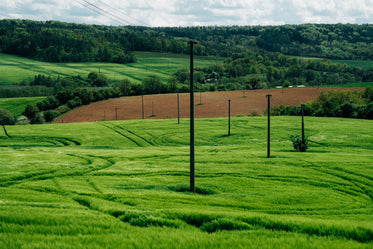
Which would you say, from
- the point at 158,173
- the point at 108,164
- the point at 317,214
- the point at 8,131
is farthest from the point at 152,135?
the point at 317,214

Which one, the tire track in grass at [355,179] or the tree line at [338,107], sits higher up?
the tree line at [338,107]

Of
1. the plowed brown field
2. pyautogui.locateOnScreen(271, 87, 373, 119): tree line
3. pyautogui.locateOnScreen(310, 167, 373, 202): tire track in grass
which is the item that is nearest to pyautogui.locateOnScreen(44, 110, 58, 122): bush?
the plowed brown field

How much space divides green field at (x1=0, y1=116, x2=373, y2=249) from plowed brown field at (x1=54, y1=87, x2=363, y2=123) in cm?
7156

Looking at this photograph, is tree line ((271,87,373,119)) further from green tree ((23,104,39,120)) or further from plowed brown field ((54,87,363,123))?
green tree ((23,104,39,120))

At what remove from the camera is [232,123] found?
10456 centimetres

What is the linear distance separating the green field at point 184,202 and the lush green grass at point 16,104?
113m

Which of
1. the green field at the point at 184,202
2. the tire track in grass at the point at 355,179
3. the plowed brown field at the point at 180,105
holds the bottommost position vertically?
the tire track in grass at the point at 355,179

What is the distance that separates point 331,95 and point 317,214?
4941 inches

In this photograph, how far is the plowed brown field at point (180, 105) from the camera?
136625 mm

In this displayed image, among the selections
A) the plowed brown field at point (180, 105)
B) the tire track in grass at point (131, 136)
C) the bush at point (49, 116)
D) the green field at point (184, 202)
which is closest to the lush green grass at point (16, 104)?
the bush at point (49, 116)

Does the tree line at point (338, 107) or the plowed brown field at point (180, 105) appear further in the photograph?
the plowed brown field at point (180, 105)

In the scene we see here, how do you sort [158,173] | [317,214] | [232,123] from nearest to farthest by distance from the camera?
1. [317,214]
2. [158,173]
3. [232,123]

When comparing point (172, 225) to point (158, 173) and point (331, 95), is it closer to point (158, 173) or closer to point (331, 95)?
point (158, 173)

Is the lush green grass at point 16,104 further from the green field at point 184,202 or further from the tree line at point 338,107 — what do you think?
the green field at point 184,202
